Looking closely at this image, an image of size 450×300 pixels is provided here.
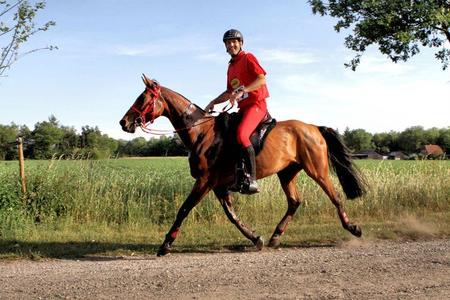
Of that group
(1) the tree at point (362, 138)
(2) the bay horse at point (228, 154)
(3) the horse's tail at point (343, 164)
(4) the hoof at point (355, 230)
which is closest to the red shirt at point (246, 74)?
(2) the bay horse at point (228, 154)

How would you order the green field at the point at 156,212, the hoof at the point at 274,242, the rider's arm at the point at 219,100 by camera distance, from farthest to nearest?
1. the green field at the point at 156,212
2. the hoof at the point at 274,242
3. the rider's arm at the point at 219,100

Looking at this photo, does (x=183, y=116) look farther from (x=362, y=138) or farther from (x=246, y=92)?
(x=362, y=138)

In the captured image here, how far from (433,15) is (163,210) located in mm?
9595

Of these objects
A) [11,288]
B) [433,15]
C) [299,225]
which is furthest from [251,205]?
[433,15]

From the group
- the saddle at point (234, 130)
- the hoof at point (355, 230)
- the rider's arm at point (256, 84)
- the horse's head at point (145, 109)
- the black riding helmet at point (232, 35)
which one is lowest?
the hoof at point (355, 230)

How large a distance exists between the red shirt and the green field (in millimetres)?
2555

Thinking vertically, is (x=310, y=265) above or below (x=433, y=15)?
below

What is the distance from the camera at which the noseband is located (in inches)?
274

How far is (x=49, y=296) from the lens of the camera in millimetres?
4859

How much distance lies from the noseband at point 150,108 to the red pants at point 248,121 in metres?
1.41

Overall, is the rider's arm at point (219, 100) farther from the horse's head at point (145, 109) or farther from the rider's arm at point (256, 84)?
the horse's head at point (145, 109)

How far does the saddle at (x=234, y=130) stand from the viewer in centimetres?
736

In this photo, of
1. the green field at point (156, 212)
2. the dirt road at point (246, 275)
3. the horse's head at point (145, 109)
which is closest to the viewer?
the dirt road at point (246, 275)

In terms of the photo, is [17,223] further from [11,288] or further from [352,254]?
[352,254]
